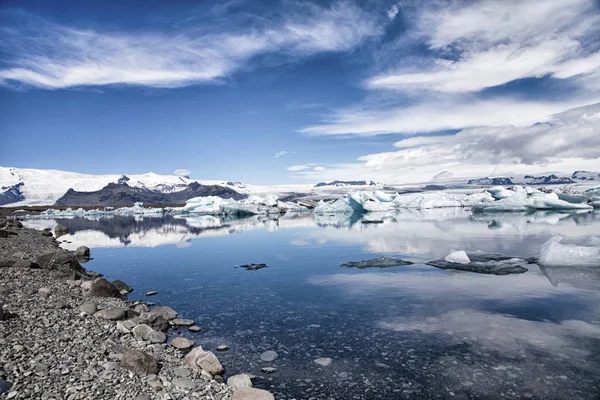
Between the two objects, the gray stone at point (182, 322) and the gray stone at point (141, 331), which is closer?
the gray stone at point (141, 331)

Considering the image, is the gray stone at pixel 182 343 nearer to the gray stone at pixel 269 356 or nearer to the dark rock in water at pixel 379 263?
the gray stone at pixel 269 356

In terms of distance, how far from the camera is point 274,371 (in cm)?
539

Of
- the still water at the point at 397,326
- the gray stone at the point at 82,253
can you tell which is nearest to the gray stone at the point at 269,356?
the still water at the point at 397,326

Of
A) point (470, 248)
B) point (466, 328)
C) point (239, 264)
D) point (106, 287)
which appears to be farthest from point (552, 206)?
point (106, 287)

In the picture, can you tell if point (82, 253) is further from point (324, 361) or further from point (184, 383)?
point (324, 361)

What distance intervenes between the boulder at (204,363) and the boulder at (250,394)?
85 centimetres

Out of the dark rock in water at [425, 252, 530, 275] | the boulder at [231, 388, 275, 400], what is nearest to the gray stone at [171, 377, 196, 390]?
the boulder at [231, 388, 275, 400]

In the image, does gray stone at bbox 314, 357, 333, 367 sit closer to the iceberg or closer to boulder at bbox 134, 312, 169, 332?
boulder at bbox 134, 312, 169, 332

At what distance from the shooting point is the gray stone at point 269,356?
579 centimetres

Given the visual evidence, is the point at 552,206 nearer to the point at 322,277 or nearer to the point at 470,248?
the point at 470,248

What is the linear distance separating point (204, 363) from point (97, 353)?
1.44 meters

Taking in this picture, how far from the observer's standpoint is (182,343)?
6246 mm

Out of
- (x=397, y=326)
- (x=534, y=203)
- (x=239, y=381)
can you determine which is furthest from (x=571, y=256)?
(x=534, y=203)

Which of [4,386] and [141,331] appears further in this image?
[141,331]
